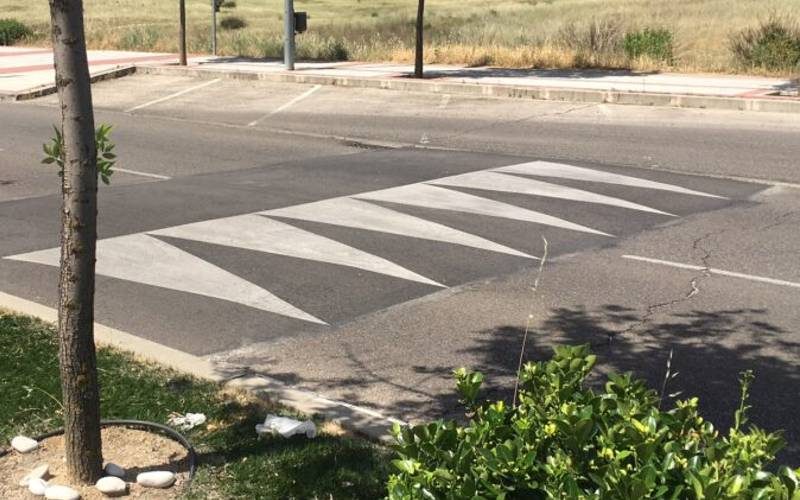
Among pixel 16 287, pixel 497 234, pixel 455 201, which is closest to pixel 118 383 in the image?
pixel 16 287

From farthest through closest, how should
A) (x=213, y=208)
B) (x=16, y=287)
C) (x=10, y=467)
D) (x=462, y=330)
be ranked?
(x=213, y=208) → (x=16, y=287) → (x=462, y=330) → (x=10, y=467)

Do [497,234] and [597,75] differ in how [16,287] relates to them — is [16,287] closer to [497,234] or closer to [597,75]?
[497,234]

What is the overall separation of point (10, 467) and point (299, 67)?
71.9 ft

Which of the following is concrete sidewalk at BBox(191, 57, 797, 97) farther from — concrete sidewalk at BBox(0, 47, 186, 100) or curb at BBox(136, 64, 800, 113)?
concrete sidewalk at BBox(0, 47, 186, 100)

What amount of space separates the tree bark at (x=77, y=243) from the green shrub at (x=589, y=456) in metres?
1.74

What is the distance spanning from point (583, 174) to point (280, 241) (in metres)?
4.82

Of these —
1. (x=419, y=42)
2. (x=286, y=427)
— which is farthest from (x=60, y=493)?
(x=419, y=42)

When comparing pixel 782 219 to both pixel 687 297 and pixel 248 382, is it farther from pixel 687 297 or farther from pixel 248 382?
pixel 248 382

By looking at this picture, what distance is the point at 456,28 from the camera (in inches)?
1649

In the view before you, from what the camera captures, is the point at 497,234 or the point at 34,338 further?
the point at 497,234

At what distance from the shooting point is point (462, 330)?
7.07 meters

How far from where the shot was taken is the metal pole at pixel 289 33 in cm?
2388

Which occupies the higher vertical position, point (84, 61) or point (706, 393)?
point (84, 61)

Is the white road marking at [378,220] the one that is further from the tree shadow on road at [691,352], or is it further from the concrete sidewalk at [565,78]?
the concrete sidewalk at [565,78]
